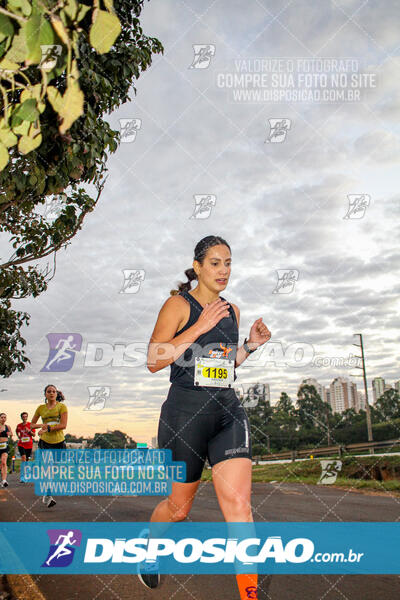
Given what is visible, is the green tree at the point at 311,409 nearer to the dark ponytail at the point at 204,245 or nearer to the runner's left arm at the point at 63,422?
the runner's left arm at the point at 63,422

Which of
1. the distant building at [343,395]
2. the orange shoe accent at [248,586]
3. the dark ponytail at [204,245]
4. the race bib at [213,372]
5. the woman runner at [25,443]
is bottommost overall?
the orange shoe accent at [248,586]

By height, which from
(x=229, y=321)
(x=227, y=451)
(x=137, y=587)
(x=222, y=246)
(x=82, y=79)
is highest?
(x=82, y=79)

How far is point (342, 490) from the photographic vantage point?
11.5 meters

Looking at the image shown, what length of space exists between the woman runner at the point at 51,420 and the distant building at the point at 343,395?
18.4 m

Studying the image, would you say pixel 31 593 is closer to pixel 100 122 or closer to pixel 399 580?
pixel 399 580

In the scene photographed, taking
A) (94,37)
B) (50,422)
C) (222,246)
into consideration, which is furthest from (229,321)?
(50,422)

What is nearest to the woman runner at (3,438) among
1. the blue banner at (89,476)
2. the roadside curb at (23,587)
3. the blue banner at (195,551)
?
the blue banner at (89,476)

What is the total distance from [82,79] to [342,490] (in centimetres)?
1034

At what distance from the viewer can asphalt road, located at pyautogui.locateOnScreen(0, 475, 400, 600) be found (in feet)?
12.1

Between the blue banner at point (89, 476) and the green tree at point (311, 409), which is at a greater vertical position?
the green tree at point (311, 409)

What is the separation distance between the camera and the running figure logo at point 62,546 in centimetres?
459

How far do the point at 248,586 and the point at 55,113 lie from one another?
3553 millimetres

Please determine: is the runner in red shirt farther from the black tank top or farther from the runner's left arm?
the black tank top

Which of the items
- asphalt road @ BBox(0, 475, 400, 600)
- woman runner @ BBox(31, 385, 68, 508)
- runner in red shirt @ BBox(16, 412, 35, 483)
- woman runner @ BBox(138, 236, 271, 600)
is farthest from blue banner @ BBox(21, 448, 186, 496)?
woman runner @ BBox(138, 236, 271, 600)
